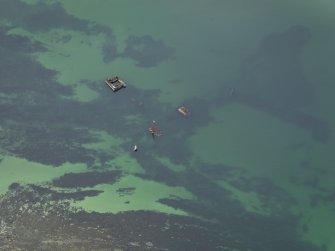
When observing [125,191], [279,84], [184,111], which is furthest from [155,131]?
[279,84]

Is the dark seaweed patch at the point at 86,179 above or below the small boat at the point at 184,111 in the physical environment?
below

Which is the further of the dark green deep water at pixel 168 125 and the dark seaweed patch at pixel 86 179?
the dark seaweed patch at pixel 86 179

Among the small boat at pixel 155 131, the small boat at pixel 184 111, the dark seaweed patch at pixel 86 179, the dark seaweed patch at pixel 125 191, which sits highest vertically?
the small boat at pixel 184 111

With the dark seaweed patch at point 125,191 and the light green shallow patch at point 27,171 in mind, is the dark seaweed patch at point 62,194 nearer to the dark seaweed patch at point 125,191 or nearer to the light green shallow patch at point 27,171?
the light green shallow patch at point 27,171

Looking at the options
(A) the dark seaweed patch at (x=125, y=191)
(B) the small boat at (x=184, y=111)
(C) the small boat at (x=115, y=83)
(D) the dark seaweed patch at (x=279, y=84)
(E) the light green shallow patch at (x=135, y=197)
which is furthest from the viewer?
(D) the dark seaweed patch at (x=279, y=84)

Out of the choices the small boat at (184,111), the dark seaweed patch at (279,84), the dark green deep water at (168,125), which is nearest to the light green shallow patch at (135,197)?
the dark green deep water at (168,125)

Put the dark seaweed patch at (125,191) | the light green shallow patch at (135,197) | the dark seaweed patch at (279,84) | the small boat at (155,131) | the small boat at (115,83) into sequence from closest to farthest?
the light green shallow patch at (135,197), the dark seaweed patch at (125,191), the small boat at (155,131), the small boat at (115,83), the dark seaweed patch at (279,84)

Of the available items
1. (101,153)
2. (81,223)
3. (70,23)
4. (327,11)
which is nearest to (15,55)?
(70,23)
